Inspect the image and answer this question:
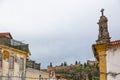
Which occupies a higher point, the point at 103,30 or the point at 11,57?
the point at 11,57

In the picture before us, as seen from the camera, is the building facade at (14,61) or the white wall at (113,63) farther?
the building facade at (14,61)

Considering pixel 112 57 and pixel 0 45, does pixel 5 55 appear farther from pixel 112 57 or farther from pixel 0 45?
pixel 112 57

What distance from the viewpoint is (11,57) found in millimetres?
57125

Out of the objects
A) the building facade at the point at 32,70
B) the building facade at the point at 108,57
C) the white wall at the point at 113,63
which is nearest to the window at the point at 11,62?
the building facade at the point at 32,70

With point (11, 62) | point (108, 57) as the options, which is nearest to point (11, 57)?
point (11, 62)

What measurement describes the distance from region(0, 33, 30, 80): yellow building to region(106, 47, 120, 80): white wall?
28647 mm

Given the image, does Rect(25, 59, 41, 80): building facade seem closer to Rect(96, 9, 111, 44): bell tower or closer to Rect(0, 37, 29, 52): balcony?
Rect(0, 37, 29, 52): balcony

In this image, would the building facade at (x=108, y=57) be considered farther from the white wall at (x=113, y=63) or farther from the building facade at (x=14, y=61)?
the building facade at (x=14, y=61)

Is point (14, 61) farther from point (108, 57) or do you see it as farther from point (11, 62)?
point (108, 57)

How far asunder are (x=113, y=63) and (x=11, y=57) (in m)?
32.4

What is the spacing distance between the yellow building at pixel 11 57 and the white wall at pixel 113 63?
94.0 ft

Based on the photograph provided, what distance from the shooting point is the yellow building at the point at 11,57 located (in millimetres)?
55438

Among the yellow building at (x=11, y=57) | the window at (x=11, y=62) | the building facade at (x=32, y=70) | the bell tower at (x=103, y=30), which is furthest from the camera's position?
the building facade at (x=32, y=70)

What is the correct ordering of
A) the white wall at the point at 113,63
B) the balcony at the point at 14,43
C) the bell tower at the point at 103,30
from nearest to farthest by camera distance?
Result: 1. the white wall at the point at 113,63
2. the bell tower at the point at 103,30
3. the balcony at the point at 14,43
